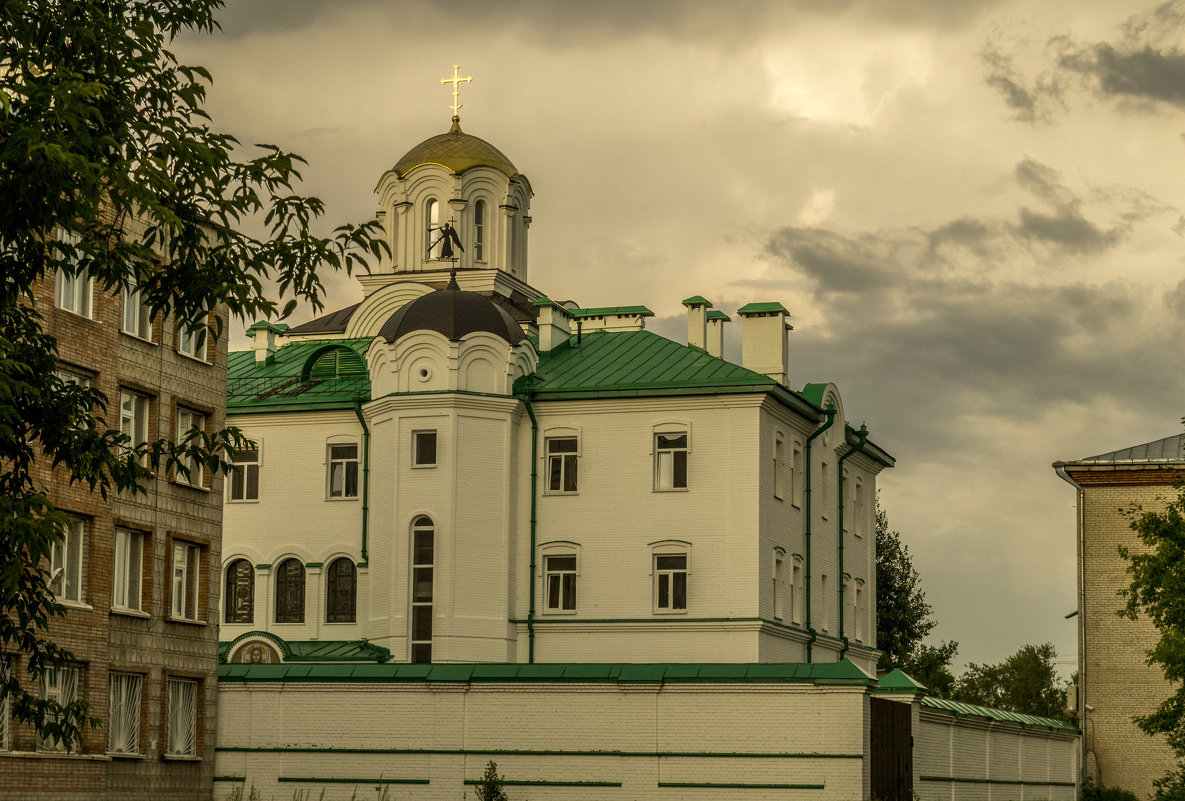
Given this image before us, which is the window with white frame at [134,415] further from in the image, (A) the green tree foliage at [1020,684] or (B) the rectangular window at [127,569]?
(A) the green tree foliage at [1020,684]

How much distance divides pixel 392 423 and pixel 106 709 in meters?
14.2

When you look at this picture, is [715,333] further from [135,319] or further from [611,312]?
[135,319]

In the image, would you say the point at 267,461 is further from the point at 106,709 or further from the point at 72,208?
the point at 72,208

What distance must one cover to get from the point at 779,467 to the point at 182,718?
16891 mm

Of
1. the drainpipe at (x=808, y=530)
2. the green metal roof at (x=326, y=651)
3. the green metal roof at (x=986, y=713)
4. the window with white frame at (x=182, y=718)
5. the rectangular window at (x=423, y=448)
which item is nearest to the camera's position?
the window with white frame at (x=182, y=718)

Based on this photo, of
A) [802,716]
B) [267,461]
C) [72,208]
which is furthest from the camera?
→ [267,461]

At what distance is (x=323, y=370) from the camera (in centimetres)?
4703

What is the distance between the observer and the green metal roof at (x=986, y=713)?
32656 millimetres

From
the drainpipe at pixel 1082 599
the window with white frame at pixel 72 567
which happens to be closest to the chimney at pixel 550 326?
the drainpipe at pixel 1082 599

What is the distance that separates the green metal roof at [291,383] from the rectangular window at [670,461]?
7.23 meters

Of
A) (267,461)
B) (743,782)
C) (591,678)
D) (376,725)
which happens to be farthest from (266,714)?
(267,461)

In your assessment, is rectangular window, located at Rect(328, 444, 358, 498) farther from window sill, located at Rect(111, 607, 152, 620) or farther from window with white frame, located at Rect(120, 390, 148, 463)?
window sill, located at Rect(111, 607, 152, 620)

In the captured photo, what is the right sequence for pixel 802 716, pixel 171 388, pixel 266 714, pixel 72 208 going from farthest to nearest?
pixel 171 388 → pixel 266 714 → pixel 802 716 → pixel 72 208

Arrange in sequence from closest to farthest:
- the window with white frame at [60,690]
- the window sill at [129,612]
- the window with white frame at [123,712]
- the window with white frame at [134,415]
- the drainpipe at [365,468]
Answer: the window with white frame at [60,690] → the window with white frame at [123,712] → the window sill at [129,612] → the window with white frame at [134,415] → the drainpipe at [365,468]
